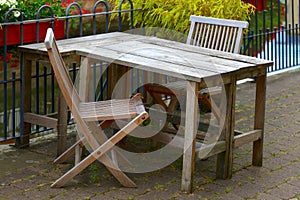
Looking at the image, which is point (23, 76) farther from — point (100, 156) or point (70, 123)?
point (100, 156)

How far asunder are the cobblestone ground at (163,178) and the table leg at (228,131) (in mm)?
88

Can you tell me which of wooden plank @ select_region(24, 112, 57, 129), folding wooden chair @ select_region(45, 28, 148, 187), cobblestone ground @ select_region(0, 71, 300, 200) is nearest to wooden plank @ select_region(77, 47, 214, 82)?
folding wooden chair @ select_region(45, 28, 148, 187)

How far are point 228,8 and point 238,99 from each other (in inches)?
54.2

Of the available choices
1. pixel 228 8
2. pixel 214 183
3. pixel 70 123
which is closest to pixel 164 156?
pixel 214 183

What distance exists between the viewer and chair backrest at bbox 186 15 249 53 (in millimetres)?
5992

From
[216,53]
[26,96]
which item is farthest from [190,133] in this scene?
[26,96]

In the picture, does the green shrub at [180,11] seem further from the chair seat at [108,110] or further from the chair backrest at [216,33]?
the chair seat at [108,110]

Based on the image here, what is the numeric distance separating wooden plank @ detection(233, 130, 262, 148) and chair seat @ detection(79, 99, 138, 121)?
886mm

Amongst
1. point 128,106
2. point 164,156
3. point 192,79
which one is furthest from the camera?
point 164,156

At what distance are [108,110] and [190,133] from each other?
660 millimetres

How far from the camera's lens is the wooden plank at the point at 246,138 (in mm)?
5337

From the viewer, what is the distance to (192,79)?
474 cm

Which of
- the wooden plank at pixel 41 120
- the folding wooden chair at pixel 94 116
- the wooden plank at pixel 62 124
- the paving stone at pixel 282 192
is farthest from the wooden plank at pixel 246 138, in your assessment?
the wooden plank at pixel 41 120

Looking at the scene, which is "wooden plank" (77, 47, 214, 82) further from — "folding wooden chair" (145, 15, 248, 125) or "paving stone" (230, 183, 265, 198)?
"paving stone" (230, 183, 265, 198)
